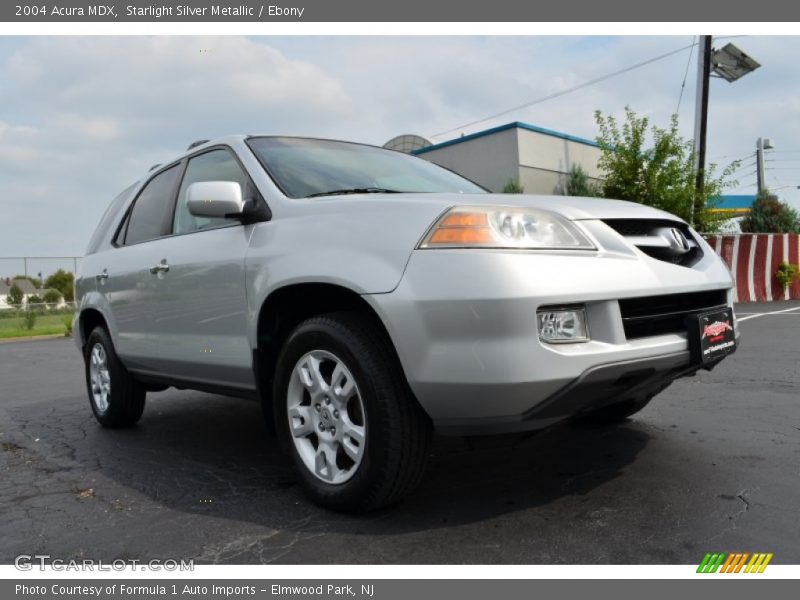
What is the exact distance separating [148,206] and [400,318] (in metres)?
2.77

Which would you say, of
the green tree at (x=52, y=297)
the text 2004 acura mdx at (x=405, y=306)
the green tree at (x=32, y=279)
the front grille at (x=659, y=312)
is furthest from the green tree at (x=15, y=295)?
the front grille at (x=659, y=312)

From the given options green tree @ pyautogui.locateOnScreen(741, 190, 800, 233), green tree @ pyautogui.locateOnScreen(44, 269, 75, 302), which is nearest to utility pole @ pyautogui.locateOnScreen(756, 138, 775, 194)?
green tree @ pyautogui.locateOnScreen(741, 190, 800, 233)

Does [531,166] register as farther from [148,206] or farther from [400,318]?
[400,318]

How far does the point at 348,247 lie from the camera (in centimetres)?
277

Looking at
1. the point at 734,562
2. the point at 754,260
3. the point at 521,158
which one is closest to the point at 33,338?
the point at 521,158

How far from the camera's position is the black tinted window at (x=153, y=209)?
4328 millimetres

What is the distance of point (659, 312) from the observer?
278 centimetres

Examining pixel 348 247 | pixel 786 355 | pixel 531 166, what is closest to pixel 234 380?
pixel 348 247

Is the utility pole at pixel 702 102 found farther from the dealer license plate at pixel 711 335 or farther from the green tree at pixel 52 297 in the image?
the green tree at pixel 52 297

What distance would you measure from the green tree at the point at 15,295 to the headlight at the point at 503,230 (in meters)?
21.9

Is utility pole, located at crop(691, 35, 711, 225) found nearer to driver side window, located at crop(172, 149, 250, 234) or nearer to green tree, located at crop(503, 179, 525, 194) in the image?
green tree, located at crop(503, 179, 525, 194)

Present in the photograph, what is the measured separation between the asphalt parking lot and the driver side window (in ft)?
4.33

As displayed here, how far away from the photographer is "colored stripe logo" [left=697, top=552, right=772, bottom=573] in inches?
88.6
